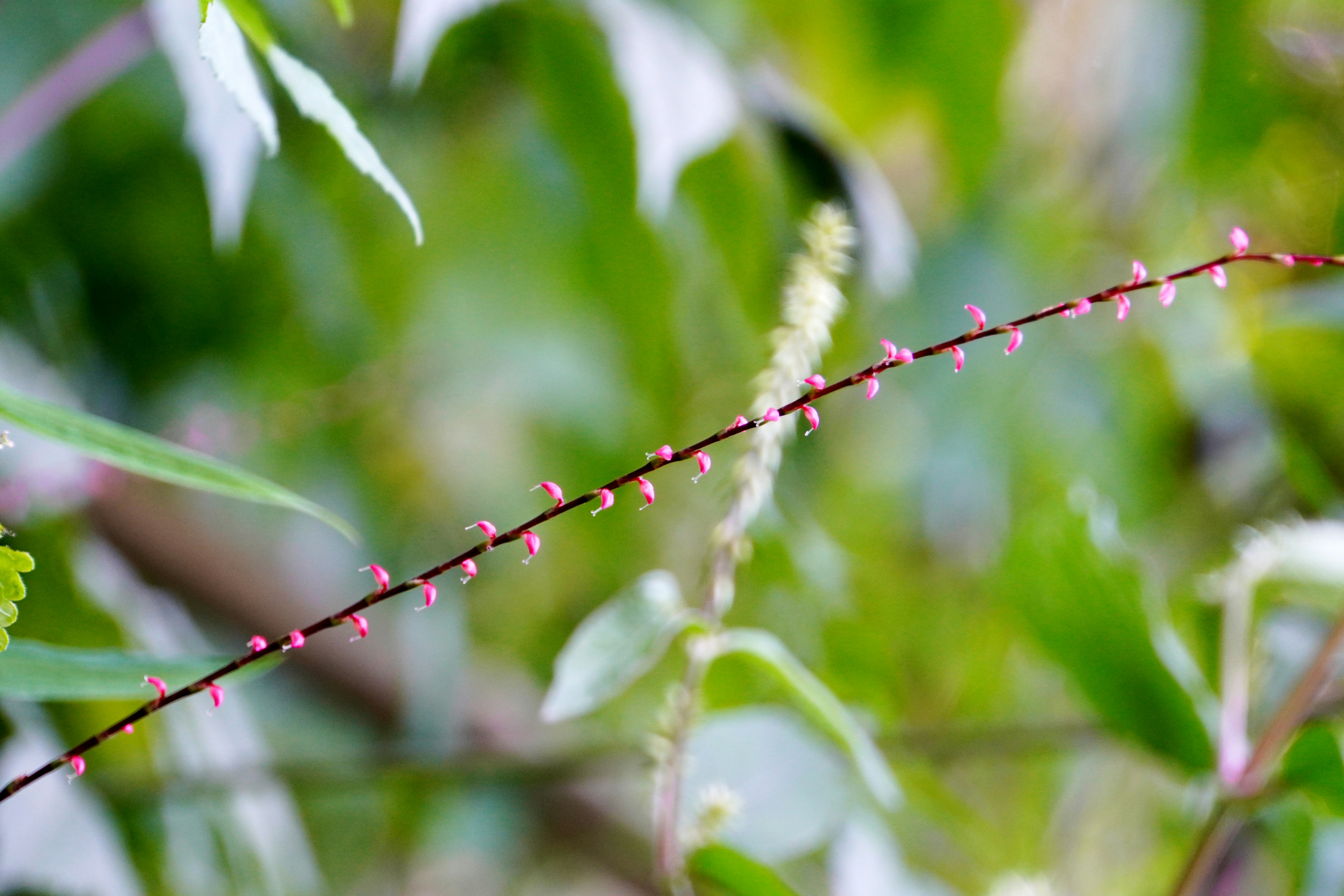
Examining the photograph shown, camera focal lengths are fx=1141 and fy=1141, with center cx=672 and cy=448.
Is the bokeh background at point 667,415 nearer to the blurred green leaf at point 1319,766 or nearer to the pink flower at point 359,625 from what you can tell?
the blurred green leaf at point 1319,766

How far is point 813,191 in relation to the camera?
0.39 meters

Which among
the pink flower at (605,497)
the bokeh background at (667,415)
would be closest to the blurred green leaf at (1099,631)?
the bokeh background at (667,415)

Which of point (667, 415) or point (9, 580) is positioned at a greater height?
point (667, 415)

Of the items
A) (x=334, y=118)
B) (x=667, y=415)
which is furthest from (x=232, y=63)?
(x=667, y=415)

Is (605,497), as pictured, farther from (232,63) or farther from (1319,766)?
(1319,766)

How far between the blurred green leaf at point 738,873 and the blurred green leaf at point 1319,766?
15 centimetres

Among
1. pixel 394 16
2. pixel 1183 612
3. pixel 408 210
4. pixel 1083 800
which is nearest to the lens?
pixel 408 210

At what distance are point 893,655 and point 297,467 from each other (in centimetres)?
38

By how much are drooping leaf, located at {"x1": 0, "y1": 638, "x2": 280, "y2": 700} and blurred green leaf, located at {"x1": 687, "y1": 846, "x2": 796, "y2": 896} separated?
118mm

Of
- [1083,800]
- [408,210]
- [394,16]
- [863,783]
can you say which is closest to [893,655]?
[1083,800]

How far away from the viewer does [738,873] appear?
269 mm

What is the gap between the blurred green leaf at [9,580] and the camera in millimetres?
153

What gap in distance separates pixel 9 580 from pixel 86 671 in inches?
2.0

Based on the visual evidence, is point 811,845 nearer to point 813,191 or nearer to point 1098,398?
point 813,191
